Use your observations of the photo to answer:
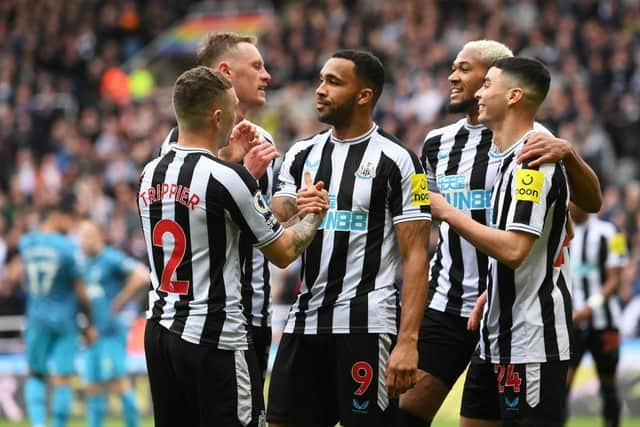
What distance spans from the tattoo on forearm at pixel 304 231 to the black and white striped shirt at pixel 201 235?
127 mm

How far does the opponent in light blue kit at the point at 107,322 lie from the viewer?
11289 mm

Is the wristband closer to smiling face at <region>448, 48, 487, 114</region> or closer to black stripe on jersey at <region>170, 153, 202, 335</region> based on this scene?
smiling face at <region>448, 48, 487, 114</region>

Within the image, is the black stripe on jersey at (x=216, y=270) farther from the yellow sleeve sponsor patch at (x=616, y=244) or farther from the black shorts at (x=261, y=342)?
the yellow sleeve sponsor patch at (x=616, y=244)

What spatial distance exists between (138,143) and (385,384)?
14214mm

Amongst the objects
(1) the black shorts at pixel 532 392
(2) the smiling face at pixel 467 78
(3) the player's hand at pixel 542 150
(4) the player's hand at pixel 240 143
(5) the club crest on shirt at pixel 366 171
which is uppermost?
(2) the smiling face at pixel 467 78

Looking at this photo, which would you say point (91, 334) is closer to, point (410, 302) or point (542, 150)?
point (410, 302)

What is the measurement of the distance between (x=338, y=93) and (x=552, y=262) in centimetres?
137

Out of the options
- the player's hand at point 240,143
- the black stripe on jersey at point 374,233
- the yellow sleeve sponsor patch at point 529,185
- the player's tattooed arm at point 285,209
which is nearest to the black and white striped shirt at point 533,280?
the yellow sleeve sponsor patch at point 529,185

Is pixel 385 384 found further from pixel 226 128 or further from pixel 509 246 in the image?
pixel 226 128

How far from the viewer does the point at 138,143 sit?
19.8 metres

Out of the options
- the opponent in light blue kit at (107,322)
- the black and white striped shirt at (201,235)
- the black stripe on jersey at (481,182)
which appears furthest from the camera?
the opponent in light blue kit at (107,322)

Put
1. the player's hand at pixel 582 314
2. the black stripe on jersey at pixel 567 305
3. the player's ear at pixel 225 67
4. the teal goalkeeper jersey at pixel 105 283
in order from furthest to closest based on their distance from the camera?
the teal goalkeeper jersey at pixel 105 283 → the player's hand at pixel 582 314 → the player's ear at pixel 225 67 → the black stripe on jersey at pixel 567 305

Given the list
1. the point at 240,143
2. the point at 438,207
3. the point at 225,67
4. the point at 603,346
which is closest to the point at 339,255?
the point at 438,207

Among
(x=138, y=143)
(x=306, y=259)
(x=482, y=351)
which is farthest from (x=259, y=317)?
(x=138, y=143)
